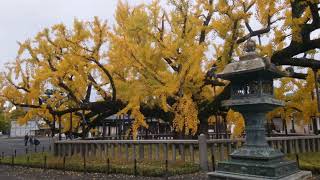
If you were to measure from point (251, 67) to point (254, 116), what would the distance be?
4.45ft

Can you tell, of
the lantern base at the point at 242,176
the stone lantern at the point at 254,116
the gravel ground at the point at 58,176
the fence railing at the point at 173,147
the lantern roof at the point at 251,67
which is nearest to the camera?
the lantern base at the point at 242,176

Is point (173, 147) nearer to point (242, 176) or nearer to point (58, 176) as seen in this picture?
point (58, 176)

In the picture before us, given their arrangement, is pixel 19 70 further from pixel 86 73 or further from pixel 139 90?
pixel 139 90

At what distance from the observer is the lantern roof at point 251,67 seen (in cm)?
799

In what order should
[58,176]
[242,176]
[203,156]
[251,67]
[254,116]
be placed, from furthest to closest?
[58,176]
[203,156]
[254,116]
[251,67]
[242,176]

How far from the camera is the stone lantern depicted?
7852mm

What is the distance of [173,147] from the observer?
12.8 metres

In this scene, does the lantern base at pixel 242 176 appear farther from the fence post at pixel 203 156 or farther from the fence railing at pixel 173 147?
the fence railing at pixel 173 147

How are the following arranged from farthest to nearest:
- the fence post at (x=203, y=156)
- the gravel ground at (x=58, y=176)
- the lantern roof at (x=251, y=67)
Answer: the fence post at (x=203, y=156), the gravel ground at (x=58, y=176), the lantern roof at (x=251, y=67)

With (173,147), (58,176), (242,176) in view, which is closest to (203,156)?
(173,147)

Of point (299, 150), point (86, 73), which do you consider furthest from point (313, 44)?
point (86, 73)

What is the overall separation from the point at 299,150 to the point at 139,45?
9.69 m

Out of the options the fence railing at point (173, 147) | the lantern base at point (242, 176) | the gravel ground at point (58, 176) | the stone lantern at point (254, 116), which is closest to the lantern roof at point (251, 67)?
the stone lantern at point (254, 116)

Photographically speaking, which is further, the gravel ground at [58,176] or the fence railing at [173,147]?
the fence railing at [173,147]
